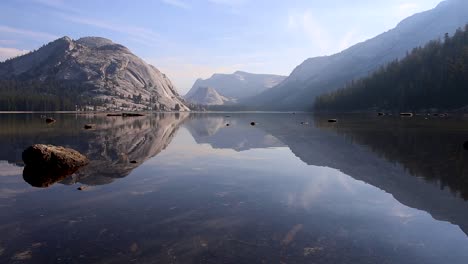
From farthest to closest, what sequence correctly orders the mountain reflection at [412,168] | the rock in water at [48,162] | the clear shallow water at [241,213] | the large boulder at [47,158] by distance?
the large boulder at [47,158], the rock in water at [48,162], the mountain reflection at [412,168], the clear shallow water at [241,213]

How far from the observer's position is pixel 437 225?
15727 mm

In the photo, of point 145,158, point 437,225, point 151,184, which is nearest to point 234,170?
point 151,184

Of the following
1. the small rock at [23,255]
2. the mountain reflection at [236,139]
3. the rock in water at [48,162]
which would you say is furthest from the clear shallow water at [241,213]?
the mountain reflection at [236,139]

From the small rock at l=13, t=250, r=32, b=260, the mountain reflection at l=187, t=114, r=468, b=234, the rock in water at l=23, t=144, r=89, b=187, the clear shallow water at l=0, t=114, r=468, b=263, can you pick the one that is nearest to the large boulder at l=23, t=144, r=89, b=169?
the rock in water at l=23, t=144, r=89, b=187

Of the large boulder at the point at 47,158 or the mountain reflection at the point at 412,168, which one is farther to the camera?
the large boulder at the point at 47,158

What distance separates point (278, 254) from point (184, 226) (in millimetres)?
4780

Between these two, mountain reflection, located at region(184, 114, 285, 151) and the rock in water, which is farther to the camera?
mountain reflection, located at region(184, 114, 285, 151)

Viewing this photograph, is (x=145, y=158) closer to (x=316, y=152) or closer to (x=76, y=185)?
(x=76, y=185)

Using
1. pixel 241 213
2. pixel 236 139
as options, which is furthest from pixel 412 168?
pixel 236 139

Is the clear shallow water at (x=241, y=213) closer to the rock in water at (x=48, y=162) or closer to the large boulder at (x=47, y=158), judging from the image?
the rock in water at (x=48, y=162)

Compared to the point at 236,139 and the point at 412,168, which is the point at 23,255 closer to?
the point at 412,168

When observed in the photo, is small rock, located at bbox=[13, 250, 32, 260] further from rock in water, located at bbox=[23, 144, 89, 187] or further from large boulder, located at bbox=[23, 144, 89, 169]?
large boulder, located at bbox=[23, 144, 89, 169]

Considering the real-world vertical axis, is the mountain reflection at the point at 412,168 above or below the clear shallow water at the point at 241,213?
above

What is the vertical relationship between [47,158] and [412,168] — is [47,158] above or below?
above
